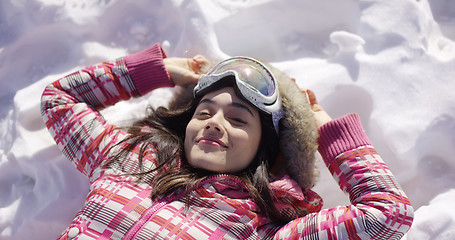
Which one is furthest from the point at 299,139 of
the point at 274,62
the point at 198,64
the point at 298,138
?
the point at 274,62

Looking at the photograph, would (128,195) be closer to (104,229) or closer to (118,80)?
(104,229)

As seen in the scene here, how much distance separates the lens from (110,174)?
1.56m

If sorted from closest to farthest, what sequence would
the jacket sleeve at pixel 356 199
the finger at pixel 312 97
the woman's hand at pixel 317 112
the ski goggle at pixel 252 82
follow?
the jacket sleeve at pixel 356 199 → the ski goggle at pixel 252 82 → the woman's hand at pixel 317 112 → the finger at pixel 312 97

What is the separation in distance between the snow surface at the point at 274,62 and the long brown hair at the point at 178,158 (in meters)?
0.36

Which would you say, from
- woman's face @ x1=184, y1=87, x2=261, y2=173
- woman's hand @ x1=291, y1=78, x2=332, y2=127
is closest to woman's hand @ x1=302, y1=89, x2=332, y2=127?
woman's hand @ x1=291, y1=78, x2=332, y2=127

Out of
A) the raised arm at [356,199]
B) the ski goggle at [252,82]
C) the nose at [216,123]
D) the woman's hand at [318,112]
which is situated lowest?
the raised arm at [356,199]

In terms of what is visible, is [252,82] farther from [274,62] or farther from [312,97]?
[274,62]

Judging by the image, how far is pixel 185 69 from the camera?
1.86 meters

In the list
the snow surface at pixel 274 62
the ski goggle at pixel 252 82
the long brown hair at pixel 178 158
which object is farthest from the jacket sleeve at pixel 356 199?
the snow surface at pixel 274 62

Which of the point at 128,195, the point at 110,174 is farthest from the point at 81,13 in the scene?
the point at 128,195

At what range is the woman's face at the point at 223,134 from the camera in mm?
1496

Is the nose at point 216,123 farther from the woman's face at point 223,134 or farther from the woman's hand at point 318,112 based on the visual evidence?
the woman's hand at point 318,112

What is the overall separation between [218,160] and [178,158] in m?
0.21

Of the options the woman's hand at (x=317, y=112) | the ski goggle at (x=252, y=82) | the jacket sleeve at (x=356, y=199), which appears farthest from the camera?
the woman's hand at (x=317, y=112)
